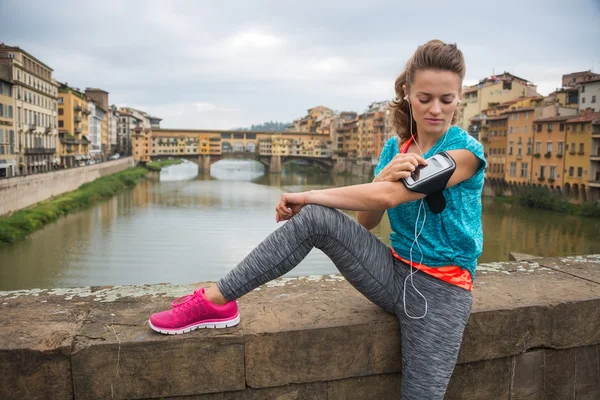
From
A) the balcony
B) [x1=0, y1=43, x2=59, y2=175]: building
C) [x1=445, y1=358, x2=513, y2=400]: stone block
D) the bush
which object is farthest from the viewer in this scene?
the balcony

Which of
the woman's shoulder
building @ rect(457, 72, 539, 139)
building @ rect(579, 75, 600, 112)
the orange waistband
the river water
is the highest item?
building @ rect(457, 72, 539, 139)

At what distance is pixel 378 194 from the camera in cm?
135

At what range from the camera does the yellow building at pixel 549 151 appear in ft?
77.0

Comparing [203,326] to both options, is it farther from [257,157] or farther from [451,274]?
[257,157]

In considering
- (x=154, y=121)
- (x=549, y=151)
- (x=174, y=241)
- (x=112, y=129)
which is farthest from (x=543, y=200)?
(x=154, y=121)

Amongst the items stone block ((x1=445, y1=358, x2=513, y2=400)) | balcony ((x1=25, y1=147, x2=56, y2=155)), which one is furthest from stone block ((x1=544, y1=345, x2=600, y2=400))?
balcony ((x1=25, y1=147, x2=56, y2=155))

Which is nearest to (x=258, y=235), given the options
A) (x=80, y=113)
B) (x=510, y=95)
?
(x=510, y=95)

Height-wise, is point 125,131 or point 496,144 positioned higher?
point 125,131

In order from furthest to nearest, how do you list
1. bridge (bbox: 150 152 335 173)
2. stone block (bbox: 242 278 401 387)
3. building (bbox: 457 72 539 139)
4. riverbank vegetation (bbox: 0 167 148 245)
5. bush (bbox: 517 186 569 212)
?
1. bridge (bbox: 150 152 335 173)
2. building (bbox: 457 72 539 139)
3. bush (bbox: 517 186 569 212)
4. riverbank vegetation (bbox: 0 167 148 245)
5. stone block (bbox: 242 278 401 387)

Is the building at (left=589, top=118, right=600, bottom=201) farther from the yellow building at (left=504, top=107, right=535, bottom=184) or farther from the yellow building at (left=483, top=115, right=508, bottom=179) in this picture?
the yellow building at (left=483, top=115, right=508, bottom=179)

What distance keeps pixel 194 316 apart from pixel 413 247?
58cm

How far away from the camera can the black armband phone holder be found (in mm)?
1318

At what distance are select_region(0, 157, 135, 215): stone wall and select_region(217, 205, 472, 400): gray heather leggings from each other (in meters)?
16.8

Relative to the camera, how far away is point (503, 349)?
1607mm
